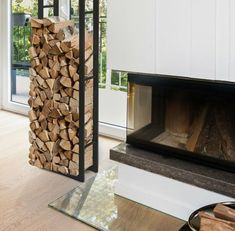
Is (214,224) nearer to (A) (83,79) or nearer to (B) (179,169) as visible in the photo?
(B) (179,169)

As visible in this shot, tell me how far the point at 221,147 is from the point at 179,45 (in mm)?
632

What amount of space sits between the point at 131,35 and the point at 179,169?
85 centimetres

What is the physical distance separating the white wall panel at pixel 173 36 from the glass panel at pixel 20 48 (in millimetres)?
2702

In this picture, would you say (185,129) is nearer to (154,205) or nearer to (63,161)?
(154,205)

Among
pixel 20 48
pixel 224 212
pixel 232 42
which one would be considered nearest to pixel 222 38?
pixel 232 42

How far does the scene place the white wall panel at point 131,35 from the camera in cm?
203

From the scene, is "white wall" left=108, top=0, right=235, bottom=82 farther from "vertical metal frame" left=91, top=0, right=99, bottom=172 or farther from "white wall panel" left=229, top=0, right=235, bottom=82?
"vertical metal frame" left=91, top=0, right=99, bottom=172

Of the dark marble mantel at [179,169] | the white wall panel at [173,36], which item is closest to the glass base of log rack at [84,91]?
the dark marble mantel at [179,169]

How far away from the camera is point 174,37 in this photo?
6.41 ft

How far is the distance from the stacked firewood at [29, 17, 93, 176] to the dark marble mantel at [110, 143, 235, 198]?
0.47m

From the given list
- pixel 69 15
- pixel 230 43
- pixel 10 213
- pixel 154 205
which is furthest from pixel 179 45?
pixel 69 15

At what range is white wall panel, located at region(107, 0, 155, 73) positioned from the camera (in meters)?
2.03

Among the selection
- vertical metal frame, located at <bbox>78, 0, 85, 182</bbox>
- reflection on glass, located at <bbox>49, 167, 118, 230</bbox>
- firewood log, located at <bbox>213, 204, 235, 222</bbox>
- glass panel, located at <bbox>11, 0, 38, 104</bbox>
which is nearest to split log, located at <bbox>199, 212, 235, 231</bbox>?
firewood log, located at <bbox>213, 204, 235, 222</bbox>

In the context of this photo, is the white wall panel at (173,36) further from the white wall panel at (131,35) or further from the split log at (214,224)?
the split log at (214,224)
